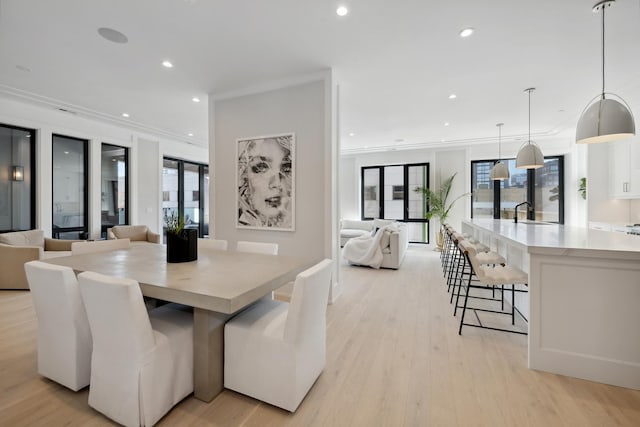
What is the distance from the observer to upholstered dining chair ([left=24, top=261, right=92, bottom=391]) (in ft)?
5.48

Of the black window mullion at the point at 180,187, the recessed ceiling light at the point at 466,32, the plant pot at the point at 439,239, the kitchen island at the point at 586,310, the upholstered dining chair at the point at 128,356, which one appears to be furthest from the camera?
the black window mullion at the point at 180,187

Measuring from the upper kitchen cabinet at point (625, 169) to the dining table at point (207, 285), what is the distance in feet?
18.9

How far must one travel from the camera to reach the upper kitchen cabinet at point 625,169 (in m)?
4.59

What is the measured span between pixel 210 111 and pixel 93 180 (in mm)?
3126

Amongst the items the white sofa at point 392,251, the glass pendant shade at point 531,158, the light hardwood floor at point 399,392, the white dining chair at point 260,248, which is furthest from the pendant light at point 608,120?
the white sofa at point 392,251

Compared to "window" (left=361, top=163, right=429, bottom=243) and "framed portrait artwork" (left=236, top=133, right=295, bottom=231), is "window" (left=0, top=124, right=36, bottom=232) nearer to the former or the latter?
"framed portrait artwork" (left=236, top=133, right=295, bottom=231)

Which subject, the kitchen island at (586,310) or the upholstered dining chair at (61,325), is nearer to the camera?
the upholstered dining chair at (61,325)

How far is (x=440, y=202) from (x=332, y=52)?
5.53 metres

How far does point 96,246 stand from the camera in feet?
9.42

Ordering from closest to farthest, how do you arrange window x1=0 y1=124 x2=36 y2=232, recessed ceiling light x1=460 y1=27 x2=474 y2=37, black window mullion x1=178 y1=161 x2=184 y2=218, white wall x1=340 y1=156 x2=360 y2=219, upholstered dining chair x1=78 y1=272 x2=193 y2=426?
upholstered dining chair x1=78 y1=272 x2=193 y2=426, recessed ceiling light x1=460 y1=27 x2=474 y2=37, window x1=0 y1=124 x2=36 y2=232, black window mullion x1=178 y1=161 x2=184 y2=218, white wall x1=340 y1=156 x2=360 y2=219

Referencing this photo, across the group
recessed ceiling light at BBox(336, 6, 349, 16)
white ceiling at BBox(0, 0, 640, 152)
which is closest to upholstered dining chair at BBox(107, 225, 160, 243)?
white ceiling at BBox(0, 0, 640, 152)

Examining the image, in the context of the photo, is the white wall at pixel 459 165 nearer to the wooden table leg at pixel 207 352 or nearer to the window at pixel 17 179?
the window at pixel 17 179

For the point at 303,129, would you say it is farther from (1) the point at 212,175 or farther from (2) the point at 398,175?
(2) the point at 398,175

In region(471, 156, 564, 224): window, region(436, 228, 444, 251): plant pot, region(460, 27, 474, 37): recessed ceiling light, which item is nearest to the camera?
region(460, 27, 474, 37): recessed ceiling light
